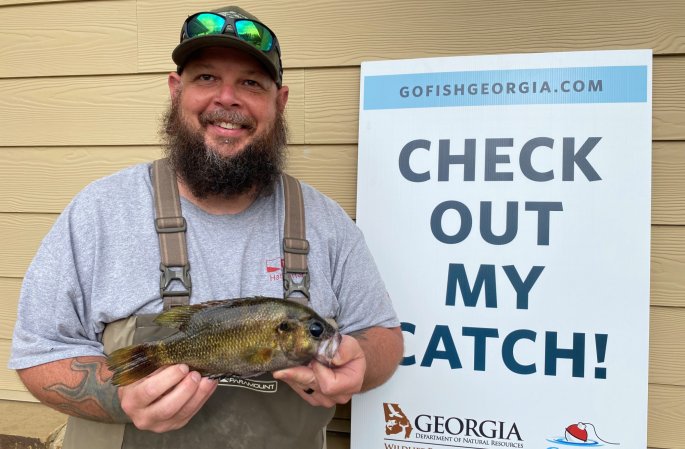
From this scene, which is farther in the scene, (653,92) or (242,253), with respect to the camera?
(653,92)

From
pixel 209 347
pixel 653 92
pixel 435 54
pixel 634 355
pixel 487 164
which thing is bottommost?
pixel 634 355

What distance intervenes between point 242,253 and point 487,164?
113cm

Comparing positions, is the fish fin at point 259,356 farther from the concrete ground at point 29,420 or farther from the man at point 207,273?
the concrete ground at point 29,420

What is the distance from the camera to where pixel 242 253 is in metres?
1.85

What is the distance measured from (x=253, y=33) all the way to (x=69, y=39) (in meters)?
1.46

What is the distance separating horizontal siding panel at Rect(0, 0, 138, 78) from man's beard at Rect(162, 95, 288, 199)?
0.95 m

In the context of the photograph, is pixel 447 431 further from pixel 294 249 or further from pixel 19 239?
pixel 19 239

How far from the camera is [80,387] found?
1.62 meters

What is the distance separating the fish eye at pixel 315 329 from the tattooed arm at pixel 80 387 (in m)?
0.66

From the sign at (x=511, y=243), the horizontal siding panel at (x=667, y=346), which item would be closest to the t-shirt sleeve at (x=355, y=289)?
the sign at (x=511, y=243)

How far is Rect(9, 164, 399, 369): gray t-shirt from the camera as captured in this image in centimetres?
168

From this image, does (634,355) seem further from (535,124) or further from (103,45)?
(103,45)

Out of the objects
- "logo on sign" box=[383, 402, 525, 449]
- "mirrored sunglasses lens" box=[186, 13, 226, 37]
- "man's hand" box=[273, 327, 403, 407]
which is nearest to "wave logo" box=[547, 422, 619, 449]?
"logo on sign" box=[383, 402, 525, 449]

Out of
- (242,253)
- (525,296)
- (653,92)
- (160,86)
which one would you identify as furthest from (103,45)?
(653,92)
